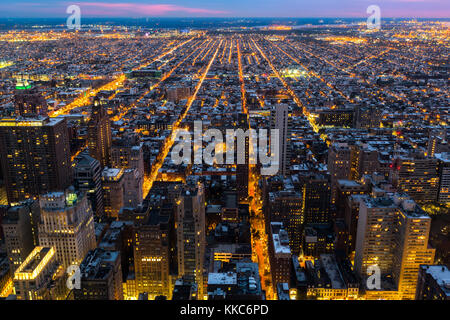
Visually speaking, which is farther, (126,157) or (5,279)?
(126,157)

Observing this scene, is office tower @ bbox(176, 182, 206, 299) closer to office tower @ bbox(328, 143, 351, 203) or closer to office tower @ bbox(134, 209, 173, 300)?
office tower @ bbox(134, 209, 173, 300)

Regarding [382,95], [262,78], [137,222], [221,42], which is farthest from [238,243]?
[221,42]

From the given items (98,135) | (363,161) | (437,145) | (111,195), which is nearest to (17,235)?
(111,195)

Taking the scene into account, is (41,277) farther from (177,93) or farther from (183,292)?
(177,93)

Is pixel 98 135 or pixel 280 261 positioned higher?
pixel 98 135
